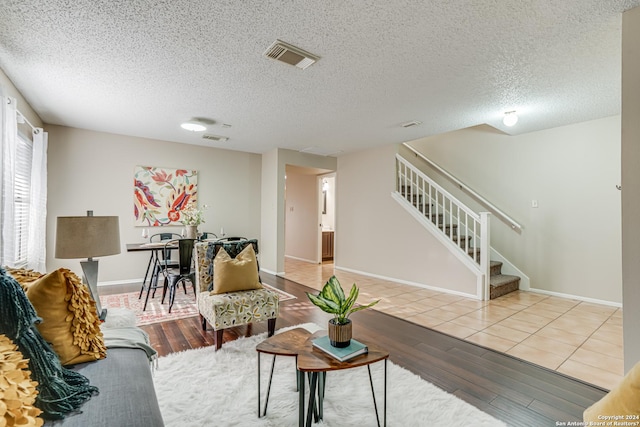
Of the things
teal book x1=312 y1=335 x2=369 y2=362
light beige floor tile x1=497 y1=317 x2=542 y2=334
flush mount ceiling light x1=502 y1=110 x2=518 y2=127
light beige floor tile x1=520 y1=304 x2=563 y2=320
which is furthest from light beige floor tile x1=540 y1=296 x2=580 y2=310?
teal book x1=312 y1=335 x2=369 y2=362

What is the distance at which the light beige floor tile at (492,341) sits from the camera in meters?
2.63

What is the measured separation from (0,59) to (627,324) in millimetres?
5060

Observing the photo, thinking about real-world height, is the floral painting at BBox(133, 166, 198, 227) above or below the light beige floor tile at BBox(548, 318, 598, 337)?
above

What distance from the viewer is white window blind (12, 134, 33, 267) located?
333 cm

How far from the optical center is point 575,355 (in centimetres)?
249

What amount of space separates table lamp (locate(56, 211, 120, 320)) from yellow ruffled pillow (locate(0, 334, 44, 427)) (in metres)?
1.10

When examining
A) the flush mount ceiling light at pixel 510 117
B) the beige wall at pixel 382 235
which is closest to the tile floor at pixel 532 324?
the beige wall at pixel 382 235

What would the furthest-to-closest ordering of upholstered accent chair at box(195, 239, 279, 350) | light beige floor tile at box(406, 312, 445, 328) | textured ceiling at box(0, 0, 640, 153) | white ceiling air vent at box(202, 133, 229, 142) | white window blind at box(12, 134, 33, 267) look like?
1. white ceiling air vent at box(202, 133, 229, 142)
2. white window blind at box(12, 134, 33, 267)
3. light beige floor tile at box(406, 312, 445, 328)
4. upholstered accent chair at box(195, 239, 279, 350)
5. textured ceiling at box(0, 0, 640, 153)

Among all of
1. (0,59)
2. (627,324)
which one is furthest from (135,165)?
(627,324)

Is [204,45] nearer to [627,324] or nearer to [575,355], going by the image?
[627,324]

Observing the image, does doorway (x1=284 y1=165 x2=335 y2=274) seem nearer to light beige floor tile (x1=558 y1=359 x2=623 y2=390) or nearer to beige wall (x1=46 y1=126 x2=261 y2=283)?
beige wall (x1=46 y1=126 x2=261 y2=283)

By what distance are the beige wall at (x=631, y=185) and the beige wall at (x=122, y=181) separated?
18.0ft

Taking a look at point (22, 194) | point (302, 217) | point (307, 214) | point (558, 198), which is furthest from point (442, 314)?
point (22, 194)

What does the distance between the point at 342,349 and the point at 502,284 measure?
151 inches
